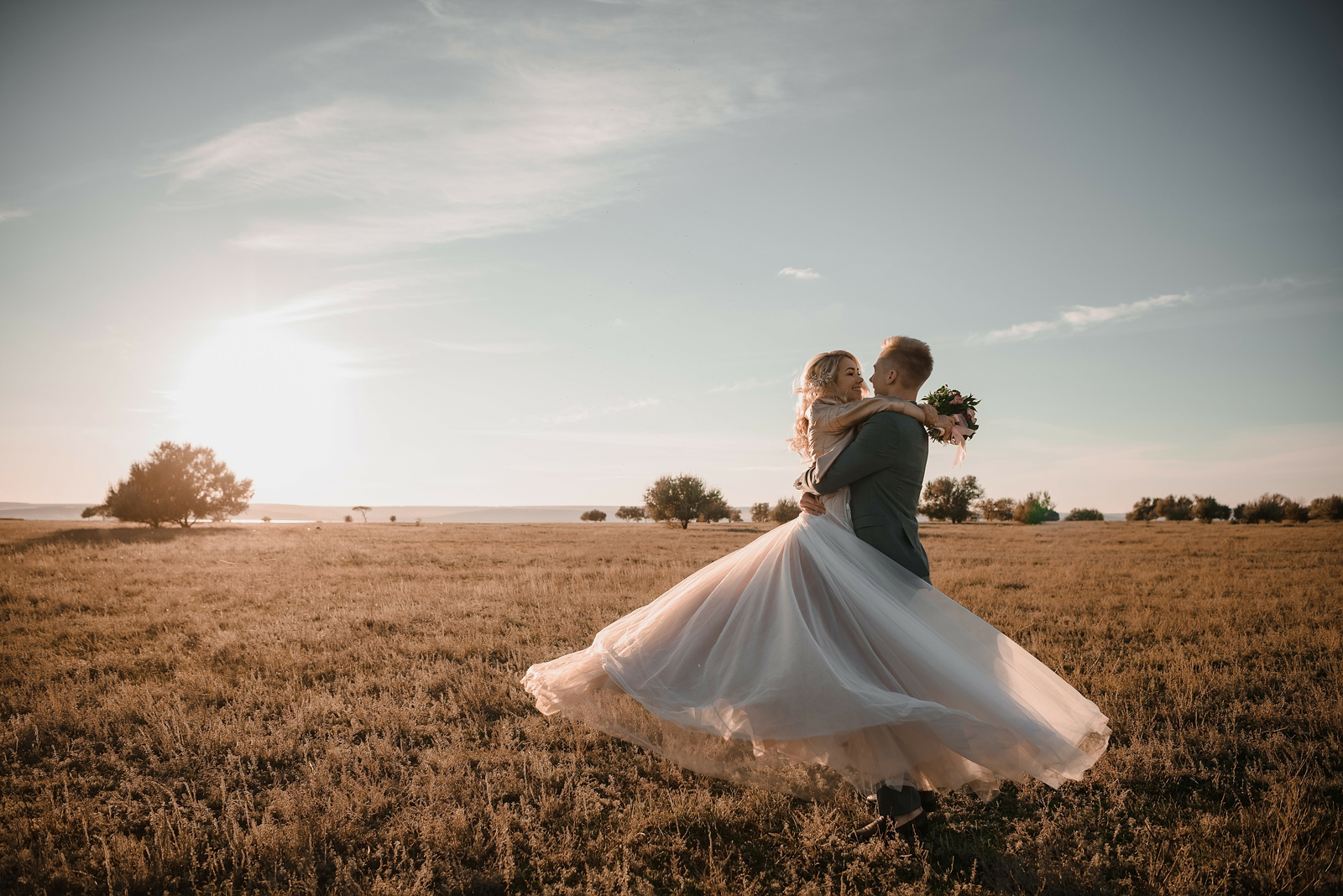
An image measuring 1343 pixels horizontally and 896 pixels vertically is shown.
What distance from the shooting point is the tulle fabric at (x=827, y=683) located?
358 cm

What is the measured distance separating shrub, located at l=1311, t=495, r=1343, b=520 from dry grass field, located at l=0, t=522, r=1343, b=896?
57.7m

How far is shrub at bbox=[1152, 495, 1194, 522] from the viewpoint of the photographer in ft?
210

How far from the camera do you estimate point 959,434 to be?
455 cm

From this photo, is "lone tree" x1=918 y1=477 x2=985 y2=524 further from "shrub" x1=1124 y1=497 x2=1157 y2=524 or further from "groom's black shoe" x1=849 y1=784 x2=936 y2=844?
"groom's black shoe" x1=849 y1=784 x2=936 y2=844

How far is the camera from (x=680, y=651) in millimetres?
4316

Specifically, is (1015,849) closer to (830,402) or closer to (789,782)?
(789,782)

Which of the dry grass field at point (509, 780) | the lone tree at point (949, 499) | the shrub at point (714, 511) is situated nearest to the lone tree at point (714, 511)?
the shrub at point (714, 511)

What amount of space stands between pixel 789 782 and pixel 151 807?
4.68 meters

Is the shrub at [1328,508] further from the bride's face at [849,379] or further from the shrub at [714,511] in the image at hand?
the bride's face at [849,379]

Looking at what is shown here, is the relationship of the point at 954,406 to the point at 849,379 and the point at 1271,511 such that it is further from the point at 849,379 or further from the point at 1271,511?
the point at 1271,511

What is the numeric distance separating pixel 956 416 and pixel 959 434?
0.45ft

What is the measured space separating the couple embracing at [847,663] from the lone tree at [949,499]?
68567mm

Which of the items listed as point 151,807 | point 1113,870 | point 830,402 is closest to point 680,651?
point 830,402

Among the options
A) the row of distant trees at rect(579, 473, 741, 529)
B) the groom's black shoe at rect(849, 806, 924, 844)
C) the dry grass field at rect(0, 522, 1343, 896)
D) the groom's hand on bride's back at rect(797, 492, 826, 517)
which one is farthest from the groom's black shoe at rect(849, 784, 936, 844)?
the row of distant trees at rect(579, 473, 741, 529)
